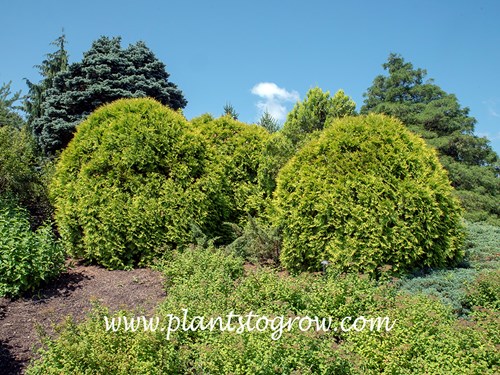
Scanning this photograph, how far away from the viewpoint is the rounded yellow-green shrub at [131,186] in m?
6.77

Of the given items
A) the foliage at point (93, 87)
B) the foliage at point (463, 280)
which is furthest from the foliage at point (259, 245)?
the foliage at point (93, 87)

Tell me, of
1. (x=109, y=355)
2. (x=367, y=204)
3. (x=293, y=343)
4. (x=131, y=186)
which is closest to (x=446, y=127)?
(x=367, y=204)

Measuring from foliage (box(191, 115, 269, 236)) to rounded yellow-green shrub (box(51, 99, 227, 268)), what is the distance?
907mm

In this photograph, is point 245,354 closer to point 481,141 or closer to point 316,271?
point 316,271

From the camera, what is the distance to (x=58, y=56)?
18.7 m

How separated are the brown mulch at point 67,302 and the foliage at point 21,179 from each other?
11.1ft

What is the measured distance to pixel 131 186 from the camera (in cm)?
686

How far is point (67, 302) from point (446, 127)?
1360 cm

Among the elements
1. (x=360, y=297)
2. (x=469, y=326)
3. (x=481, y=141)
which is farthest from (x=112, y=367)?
(x=481, y=141)

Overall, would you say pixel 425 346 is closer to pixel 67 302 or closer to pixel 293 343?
pixel 293 343

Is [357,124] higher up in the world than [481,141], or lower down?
lower down

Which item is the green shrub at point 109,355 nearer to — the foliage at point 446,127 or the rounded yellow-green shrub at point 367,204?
the rounded yellow-green shrub at point 367,204

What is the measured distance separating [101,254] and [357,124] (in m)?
4.60

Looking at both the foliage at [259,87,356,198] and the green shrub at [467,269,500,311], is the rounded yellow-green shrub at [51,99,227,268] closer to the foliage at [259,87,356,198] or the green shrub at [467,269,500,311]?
the foliage at [259,87,356,198]
